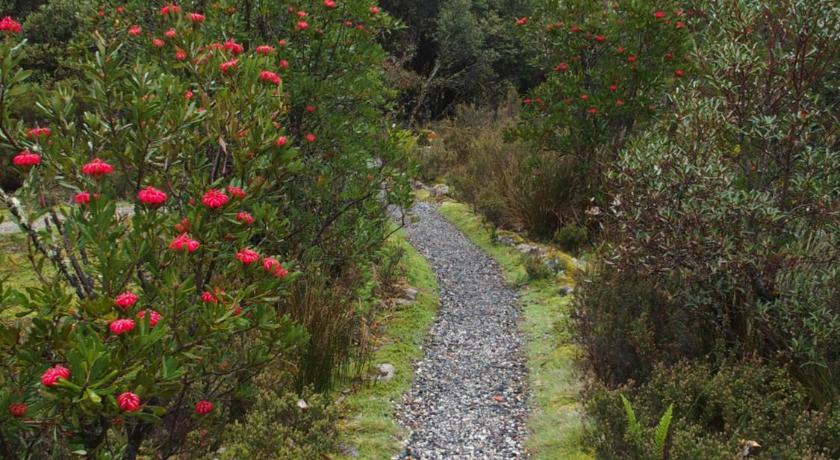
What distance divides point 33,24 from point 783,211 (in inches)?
499

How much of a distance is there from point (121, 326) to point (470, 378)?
11.8 feet

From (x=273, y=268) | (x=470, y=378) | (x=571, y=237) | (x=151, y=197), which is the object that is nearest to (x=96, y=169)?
(x=151, y=197)

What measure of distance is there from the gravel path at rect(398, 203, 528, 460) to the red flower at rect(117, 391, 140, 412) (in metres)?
2.48

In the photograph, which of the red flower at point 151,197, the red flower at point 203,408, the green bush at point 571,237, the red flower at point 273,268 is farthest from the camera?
the green bush at point 571,237

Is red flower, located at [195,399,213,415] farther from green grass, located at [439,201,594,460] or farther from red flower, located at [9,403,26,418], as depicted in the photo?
green grass, located at [439,201,594,460]

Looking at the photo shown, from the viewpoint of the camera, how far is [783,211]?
386 centimetres

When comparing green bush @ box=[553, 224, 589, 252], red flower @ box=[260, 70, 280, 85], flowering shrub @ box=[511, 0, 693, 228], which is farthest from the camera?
green bush @ box=[553, 224, 589, 252]

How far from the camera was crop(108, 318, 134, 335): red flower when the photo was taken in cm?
172

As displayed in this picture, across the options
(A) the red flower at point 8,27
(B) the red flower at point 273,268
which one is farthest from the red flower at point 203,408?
(A) the red flower at point 8,27

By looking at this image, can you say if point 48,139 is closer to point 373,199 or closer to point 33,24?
point 373,199

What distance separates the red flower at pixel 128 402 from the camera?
167 centimetres

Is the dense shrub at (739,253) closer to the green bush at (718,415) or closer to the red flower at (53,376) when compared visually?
the green bush at (718,415)

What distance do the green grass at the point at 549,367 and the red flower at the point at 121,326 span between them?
2885mm

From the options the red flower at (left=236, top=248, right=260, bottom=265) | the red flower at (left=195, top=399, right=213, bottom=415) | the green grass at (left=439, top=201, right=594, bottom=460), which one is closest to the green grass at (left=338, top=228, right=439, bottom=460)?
the green grass at (left=439, top=201, right=594, bottom=460)
